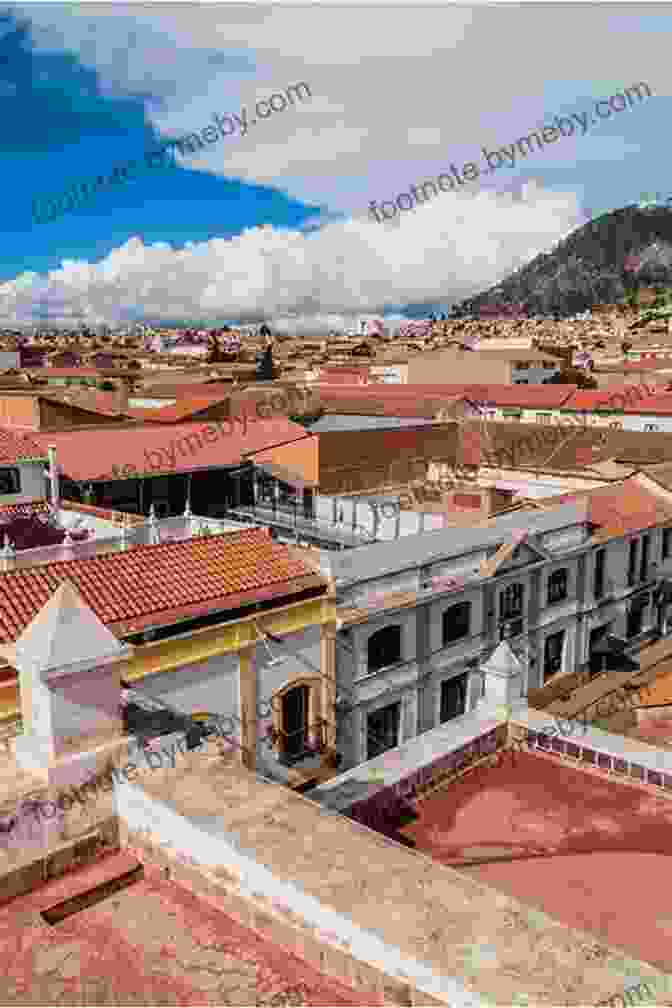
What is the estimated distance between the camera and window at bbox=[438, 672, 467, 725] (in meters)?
20.3

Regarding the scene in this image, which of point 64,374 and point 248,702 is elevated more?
point 64,374

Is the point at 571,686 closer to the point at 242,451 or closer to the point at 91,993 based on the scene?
the point at 242,451

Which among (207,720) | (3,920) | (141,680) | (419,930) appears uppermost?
(419,930)

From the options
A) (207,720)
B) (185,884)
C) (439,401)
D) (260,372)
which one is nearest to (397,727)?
(207,720)

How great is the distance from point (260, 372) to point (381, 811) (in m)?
73.7

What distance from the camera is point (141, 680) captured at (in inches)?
533

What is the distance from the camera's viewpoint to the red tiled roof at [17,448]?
22763 millimetres

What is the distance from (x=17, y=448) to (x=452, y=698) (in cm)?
1367

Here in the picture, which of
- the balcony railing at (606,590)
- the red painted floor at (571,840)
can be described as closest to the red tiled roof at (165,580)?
the red painted floor at (571,840)

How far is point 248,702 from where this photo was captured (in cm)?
1528

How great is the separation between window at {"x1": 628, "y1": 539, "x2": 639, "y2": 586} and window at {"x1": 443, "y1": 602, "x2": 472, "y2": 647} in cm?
894

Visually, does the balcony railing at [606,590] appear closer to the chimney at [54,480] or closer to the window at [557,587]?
the window at [557,587]

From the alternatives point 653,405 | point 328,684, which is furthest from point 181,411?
point 653,405

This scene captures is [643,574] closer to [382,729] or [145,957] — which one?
[382,729]
